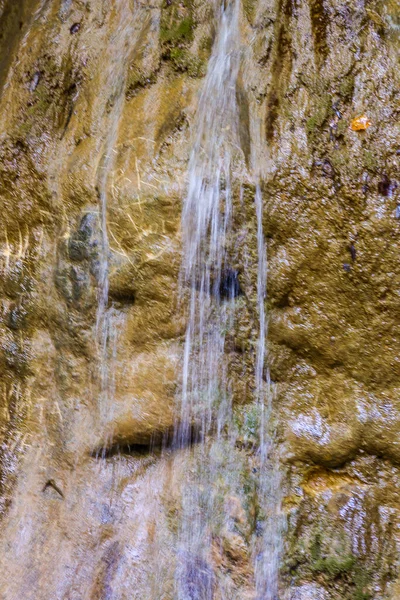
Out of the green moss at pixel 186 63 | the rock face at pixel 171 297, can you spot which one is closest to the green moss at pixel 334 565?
the rock face at pixel 171 297

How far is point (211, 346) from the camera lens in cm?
284

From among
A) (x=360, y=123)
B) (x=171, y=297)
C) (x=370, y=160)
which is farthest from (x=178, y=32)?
(x=171, y=297)

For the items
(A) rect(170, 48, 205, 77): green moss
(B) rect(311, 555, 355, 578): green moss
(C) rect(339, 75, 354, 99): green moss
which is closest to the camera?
(B) rect(311, 555, 355, 578): green moss

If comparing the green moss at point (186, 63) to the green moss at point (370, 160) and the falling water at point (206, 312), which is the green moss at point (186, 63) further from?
the green moss at point (370, 160)

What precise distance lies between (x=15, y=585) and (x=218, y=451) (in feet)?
4.09

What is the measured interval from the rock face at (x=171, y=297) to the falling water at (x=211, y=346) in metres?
0.05

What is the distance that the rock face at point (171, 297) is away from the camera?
8.57 feet

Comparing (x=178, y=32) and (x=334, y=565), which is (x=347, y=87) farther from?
(x=334, y=565)

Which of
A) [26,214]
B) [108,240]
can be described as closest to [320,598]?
[108,240]

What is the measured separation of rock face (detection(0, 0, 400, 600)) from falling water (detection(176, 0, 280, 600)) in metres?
0.05

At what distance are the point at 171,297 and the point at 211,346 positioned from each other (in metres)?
0.31

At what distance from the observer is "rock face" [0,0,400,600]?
2613mm

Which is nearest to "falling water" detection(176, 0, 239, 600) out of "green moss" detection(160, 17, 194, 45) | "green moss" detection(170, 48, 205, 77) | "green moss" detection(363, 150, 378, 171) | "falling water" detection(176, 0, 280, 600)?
"falling water" detection(176, 0, 280, 600)

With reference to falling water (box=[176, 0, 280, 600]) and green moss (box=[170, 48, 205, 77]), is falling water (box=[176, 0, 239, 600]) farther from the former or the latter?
green moss (box=[170, 48, 205, 77])
